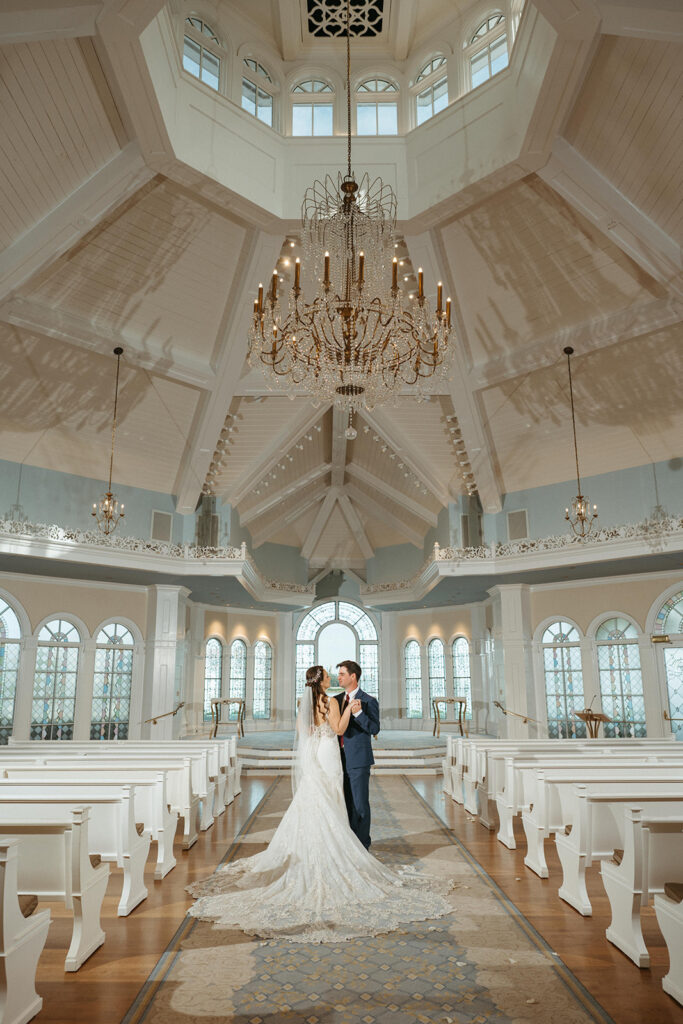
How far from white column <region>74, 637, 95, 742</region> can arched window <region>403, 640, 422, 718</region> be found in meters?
9.94

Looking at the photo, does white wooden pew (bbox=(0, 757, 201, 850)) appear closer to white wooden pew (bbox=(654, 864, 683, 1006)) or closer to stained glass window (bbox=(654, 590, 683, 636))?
white wooden pew (bbox=(654, 864, 683, 1006))

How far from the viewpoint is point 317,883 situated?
16.5ft

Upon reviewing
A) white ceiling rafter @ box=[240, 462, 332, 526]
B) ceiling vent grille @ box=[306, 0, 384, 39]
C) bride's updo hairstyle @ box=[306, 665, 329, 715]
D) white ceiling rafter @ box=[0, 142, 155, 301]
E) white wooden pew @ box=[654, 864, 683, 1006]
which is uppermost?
ceiling vent grille @ box=[306, 0, 384, 39]

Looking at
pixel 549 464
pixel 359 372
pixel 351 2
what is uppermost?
pixel 351 2

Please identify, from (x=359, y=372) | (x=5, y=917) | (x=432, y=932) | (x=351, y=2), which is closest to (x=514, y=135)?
(x=351, y=2)

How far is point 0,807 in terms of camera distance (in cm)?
455

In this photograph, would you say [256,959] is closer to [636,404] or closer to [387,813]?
[387,813]

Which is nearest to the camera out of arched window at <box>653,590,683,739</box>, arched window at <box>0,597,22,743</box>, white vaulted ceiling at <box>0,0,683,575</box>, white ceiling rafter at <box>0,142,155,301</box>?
white vaulted ceiling at <box>0,0,683,575</box>

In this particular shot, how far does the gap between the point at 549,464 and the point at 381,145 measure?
6.76m

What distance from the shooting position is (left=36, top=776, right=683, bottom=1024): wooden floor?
11.4ft

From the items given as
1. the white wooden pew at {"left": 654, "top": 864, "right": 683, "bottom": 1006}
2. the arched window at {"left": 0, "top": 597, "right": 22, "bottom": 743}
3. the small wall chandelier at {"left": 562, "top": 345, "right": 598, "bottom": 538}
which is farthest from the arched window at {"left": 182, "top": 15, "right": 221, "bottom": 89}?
the white wooden pew at {"left": 654, "top": 864, "right": 683, "bottom": 1006}

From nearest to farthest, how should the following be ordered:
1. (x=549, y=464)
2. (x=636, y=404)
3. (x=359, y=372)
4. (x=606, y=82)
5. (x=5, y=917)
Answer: (x=5, y=917) < (x=359, y=372) < (x=606, y=82) < (x=636, y=404) < (x=549, y=464)

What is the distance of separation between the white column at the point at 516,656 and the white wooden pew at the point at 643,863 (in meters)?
10.8

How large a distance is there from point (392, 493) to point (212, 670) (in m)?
6.96
